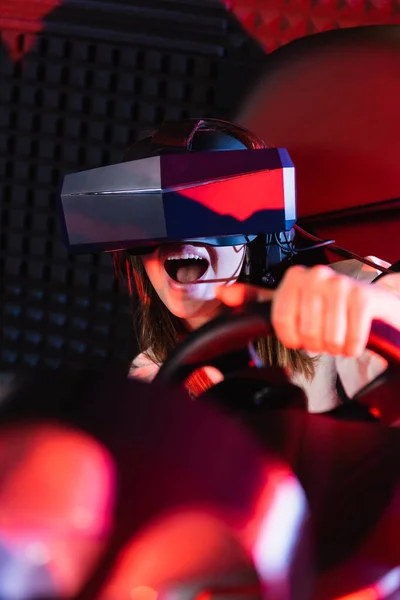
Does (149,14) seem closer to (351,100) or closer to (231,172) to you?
(351,100)

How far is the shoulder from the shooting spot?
0.91 metres

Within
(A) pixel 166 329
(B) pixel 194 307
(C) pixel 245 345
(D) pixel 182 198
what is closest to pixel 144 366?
(A) pixel 166 329

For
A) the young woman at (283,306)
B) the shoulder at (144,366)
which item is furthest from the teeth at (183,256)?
the shoulder at (144,366)

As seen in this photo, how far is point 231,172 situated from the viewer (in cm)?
61

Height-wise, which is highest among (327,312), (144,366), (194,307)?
(327,312)

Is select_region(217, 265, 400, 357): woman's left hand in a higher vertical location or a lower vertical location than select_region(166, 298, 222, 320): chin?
higher

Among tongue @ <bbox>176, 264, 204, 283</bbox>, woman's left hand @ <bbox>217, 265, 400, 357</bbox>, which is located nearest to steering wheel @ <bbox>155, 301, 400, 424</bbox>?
woman's left hand @ <bbox>217, 265, 400, 357</bbox>

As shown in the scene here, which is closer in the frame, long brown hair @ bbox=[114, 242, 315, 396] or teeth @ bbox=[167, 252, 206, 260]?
teeth @ bbox=[167, 252, 206, 260]

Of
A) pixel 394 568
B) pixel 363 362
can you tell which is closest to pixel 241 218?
pixel 363 362

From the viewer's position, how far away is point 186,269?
71cm

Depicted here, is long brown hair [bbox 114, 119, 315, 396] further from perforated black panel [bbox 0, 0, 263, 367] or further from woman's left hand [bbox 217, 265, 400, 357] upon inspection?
perforated black panel [bbox 0, 0, 263, 367]

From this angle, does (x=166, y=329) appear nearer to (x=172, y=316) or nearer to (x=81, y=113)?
(x=172, y=316)

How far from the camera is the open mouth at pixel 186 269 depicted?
27.9 inches

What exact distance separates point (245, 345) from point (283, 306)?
0.05 metres
